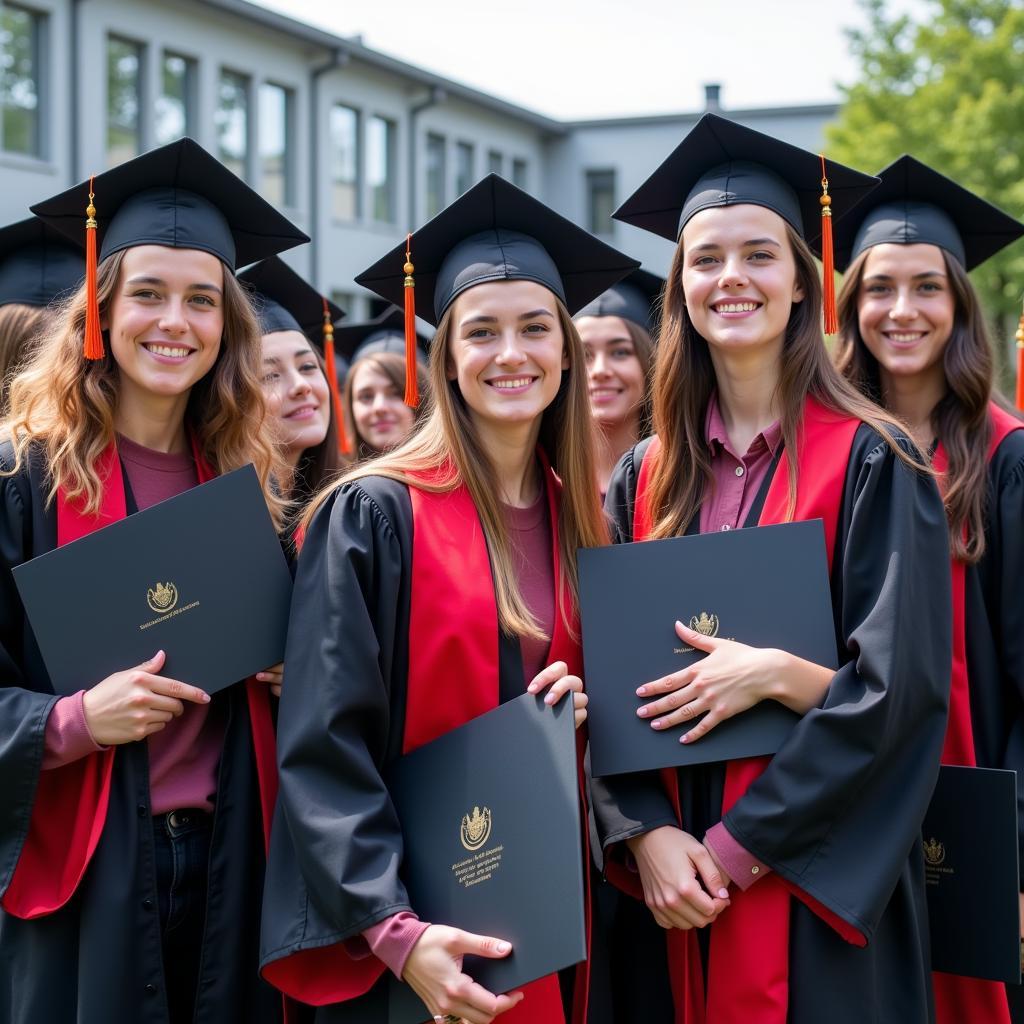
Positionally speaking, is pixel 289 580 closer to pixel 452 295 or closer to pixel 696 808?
→ pixel 452 295

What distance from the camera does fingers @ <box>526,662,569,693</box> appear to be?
8.10ft

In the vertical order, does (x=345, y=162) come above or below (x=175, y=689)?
above

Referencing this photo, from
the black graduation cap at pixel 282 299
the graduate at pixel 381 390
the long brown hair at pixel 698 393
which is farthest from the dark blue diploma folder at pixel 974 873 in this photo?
the graduate at pixel 381 390

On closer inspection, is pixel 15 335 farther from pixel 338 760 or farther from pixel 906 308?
pixel 906 308

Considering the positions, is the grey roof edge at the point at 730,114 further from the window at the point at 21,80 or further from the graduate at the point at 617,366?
the graduate at the point at 617,366

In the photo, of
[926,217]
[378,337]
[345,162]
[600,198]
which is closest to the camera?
[926,217]

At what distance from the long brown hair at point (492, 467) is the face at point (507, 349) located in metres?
0.06

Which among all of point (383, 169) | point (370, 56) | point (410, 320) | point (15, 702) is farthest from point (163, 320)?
point (383, 169)

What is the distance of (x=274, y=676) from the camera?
8.97ft

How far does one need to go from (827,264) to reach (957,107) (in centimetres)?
1681

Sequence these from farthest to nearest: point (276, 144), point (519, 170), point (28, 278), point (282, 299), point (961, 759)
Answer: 1. point (519, 170)
2. point (276, 144)
3. point (282, 299)
4. point (28, 278)
5. point (961, 759)

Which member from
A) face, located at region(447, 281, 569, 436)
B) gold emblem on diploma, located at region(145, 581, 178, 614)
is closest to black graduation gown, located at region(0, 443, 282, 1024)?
gold emblem on diploma, located at region(145, 581, 178, 614)

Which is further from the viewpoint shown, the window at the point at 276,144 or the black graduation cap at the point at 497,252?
the window at the point at 276,144

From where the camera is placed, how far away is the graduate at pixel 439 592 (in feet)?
7.89
